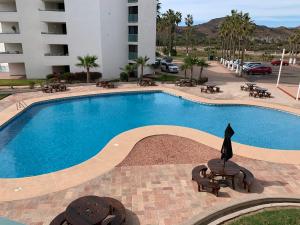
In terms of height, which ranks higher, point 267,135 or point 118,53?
point 118,53

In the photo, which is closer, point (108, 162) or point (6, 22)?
point (108, 162)

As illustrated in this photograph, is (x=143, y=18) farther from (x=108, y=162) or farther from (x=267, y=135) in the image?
(x=108, y=162)

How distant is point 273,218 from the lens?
389 inches

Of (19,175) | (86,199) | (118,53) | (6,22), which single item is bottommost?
(19,175)

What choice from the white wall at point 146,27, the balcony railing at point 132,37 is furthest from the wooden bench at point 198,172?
the balcony railing at point 132,37

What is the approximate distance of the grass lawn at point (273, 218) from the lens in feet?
31.4

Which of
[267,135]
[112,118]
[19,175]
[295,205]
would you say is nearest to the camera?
[295,205]

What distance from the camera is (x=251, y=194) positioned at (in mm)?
11750

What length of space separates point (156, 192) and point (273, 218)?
4.80 metres

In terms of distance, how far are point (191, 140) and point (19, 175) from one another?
10776 mm

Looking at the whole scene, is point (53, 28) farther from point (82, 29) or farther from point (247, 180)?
point (247, 180)

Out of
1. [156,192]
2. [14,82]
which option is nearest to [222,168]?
[156,192]

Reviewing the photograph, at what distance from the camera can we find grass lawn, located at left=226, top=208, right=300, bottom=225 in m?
9.59

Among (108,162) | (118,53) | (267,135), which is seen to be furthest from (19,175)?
(118,53)
